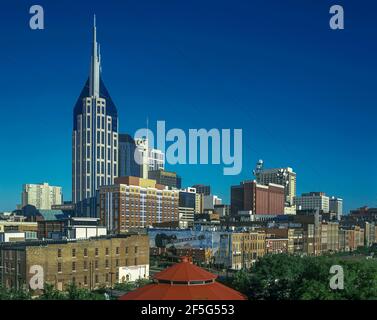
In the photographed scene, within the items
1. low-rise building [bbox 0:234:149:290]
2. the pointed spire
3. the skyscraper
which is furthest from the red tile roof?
the skyscraper

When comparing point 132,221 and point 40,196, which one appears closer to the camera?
point 132,221

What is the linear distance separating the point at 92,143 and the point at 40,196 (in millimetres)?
8660

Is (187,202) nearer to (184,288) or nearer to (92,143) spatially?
(92,143)

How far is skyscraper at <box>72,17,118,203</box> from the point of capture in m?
58.9

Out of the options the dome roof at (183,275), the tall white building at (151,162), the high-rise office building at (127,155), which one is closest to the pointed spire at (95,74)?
the high-rise office building at (127,155)

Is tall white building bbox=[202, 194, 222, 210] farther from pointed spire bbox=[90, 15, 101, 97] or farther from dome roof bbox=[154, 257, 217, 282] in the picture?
dome roof bbox=[154, 257, 217, 282]

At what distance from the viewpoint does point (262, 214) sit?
157ft

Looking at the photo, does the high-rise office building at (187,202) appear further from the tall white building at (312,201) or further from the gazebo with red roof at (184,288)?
the gazebo with red roof at (184,288)

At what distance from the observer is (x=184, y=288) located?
698 cm

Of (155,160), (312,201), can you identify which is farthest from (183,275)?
(312,201)

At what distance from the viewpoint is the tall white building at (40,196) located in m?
55.7
